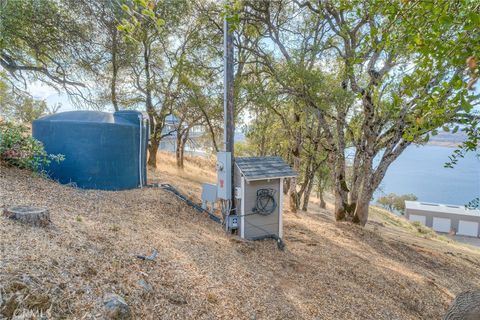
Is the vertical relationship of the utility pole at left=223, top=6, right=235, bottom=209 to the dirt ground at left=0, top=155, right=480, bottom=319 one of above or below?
above

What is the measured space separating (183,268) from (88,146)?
15.1 ft

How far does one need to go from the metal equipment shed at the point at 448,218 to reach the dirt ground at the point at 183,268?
22.6m

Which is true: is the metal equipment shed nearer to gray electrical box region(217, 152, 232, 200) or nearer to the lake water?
the lake water

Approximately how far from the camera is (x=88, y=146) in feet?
22.4

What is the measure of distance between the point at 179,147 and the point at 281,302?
42.2ft

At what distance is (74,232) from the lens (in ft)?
11.5

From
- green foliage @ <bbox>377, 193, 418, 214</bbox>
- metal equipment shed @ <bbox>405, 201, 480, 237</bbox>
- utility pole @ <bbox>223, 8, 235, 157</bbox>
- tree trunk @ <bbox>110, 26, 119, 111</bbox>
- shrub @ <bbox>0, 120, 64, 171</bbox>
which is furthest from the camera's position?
green foliage @ <bbox>377, 193, 418, 214</bbox>

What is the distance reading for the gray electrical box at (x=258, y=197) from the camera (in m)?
5.90

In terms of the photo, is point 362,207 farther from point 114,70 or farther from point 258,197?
point 114,70

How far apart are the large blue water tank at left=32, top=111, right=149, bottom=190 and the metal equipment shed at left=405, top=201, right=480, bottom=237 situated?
27964mm

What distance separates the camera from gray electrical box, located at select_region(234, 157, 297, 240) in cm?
590

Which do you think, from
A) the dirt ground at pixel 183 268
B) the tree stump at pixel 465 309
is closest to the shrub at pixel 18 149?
the dirt ground at pixel 183 268

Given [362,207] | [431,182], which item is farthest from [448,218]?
[362,207]

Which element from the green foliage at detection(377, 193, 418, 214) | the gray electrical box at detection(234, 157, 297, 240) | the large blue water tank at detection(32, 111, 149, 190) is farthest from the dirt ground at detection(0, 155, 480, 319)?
the green foliage at detection(377, 193, 418, 214)
